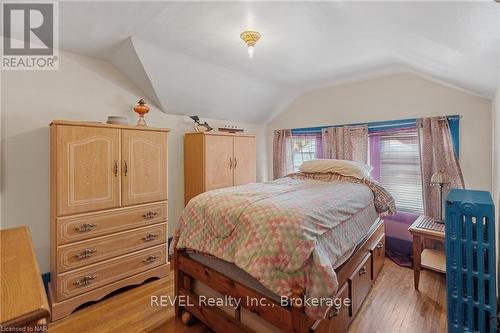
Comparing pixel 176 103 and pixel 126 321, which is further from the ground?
pixel 176 103

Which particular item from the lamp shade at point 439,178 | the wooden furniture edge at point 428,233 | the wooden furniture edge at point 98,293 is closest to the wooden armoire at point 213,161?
the wooden furniture edge at point 98,293

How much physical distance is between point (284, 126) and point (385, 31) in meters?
2.62

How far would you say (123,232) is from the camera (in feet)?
7.47

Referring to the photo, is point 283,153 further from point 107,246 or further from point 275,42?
point 107,246

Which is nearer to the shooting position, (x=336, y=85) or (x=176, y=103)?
(x=176, y=103)

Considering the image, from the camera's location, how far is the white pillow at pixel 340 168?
107 inches

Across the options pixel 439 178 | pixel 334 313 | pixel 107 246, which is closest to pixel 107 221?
pixel 107 246

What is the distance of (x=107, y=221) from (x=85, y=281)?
523 millimetres

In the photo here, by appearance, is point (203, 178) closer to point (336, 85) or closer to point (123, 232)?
point (123, 232)

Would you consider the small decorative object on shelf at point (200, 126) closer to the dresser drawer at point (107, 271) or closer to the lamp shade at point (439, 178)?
the dresser drawer at point (107, 271)

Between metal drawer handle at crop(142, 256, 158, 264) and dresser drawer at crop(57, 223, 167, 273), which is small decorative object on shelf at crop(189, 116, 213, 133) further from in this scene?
metal drawer handle at crop(142, 256, 158, 264)

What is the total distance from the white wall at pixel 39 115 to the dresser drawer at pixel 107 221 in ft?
1.69

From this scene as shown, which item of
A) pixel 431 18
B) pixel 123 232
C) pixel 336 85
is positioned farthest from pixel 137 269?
pixel 336 85

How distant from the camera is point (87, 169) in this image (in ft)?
6.79
